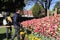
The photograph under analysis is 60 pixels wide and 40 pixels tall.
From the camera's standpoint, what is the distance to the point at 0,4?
1747 inches

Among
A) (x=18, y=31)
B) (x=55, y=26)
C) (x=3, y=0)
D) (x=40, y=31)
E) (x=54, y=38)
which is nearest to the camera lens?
(x=54, y=38)

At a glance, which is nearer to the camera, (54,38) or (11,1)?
(54,38)

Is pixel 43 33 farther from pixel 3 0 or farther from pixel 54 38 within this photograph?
pixel 3 0

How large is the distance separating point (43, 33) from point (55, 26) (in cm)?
54

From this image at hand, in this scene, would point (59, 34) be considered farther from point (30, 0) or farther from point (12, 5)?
point (30, 0)

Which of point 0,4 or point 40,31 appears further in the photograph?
point 0,4

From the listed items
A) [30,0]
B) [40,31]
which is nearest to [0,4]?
[30,0]

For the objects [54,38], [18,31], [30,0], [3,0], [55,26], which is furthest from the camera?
[30,0]

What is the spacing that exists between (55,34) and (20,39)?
489cm

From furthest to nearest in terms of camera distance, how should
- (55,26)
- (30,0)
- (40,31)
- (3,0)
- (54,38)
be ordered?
Answer: (30,0) → (3,0) → (40,31) → (55,26) → (54,38)

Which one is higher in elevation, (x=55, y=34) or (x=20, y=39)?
(x=55, y=34)

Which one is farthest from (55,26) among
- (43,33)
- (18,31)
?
(18,31)

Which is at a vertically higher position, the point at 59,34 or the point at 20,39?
the point at 59,34

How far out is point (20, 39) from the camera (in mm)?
12734
